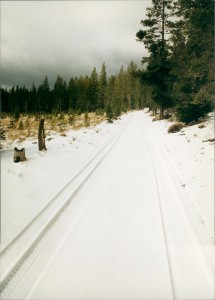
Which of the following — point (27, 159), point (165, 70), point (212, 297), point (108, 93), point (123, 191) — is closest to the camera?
point (212, 297)

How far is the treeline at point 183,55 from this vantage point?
13.6 meters

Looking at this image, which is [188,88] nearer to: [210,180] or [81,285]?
[210,180]

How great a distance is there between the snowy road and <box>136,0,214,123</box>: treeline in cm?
869

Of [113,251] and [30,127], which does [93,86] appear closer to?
[30,127]

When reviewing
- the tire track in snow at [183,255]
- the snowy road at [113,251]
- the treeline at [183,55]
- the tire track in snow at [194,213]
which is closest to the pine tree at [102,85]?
the treeline at [183,55]

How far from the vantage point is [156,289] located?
12.9 ft

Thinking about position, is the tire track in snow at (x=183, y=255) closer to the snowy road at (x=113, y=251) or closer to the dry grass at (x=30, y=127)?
the snowy road at (x=113, y=251)

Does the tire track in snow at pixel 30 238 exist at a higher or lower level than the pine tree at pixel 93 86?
lower

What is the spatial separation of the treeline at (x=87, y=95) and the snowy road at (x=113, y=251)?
4752 cm

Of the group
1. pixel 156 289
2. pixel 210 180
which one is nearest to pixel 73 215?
pixel 156 289

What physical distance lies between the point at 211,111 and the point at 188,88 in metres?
2.58

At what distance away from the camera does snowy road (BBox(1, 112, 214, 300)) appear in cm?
394

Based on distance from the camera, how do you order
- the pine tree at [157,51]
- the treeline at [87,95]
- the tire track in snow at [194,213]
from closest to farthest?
the tire track in snow at [194,213] < the pine tree at [157,51] < the treeline at [87,95]

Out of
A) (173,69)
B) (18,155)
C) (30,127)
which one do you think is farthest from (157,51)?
(18,155)
